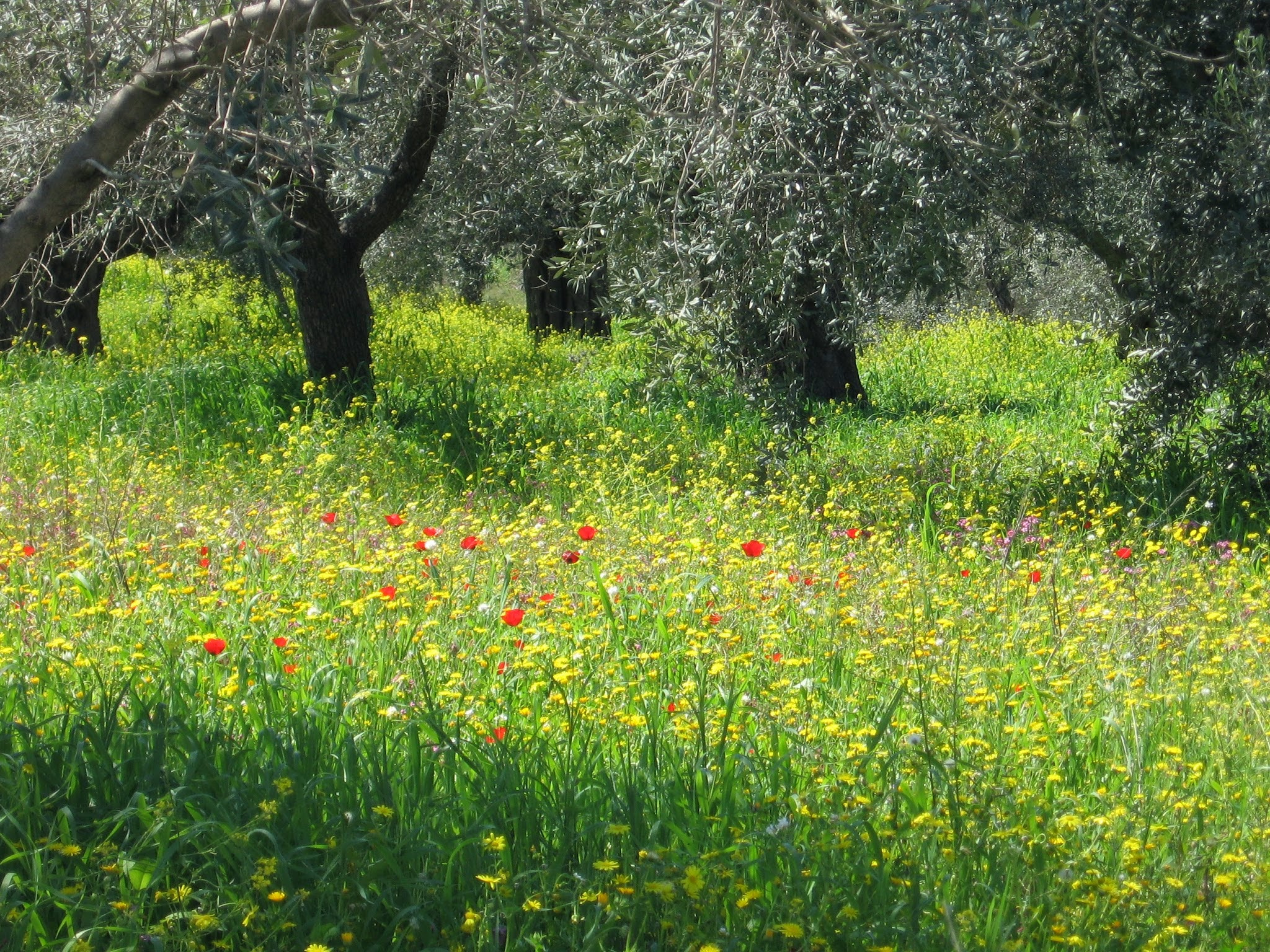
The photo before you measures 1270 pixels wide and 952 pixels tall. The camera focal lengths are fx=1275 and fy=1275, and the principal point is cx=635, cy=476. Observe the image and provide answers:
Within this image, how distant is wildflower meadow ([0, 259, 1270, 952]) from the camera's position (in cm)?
238

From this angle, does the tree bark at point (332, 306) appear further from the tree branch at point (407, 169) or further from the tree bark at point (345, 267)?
the tree branch at point (407, 169)

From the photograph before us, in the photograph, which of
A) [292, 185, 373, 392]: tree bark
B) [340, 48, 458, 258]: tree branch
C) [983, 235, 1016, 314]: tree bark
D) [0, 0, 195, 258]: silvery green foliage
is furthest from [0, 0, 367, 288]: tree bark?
[983, 235, 1016, 314]: tree bark

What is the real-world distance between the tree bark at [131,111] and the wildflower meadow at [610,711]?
112cm

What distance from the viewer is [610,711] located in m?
3.49

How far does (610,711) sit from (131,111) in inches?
78.4

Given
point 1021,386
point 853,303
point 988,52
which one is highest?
point 988,52

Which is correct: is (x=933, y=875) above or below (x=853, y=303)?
below

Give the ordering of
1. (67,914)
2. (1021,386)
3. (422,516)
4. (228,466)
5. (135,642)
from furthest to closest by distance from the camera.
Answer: (1021,386) → (228,466) → (422,516) → (135,642) → (67,914)

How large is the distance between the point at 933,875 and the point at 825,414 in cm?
825

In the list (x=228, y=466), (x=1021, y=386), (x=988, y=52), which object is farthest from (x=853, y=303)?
(x=1021, y=386)

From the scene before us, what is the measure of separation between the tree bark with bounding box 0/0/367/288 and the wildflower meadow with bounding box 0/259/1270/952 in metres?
1.12

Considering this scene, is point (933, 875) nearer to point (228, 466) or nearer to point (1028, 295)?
point (228, 466)

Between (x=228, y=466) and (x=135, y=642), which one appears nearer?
(x=135, y=642)

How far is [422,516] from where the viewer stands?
651cm
